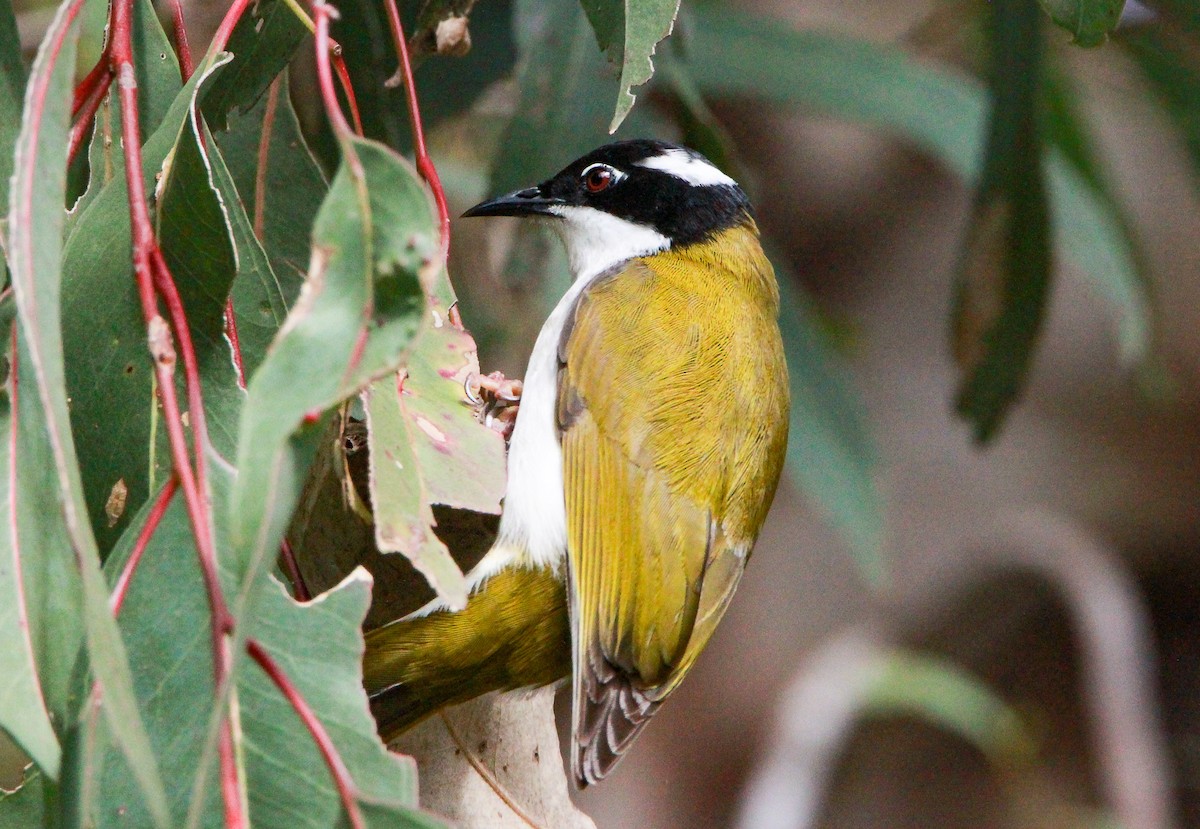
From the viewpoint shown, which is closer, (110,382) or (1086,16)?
(110,382)

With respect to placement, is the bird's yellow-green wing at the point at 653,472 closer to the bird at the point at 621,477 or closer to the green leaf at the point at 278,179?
the bird at the point at 621,477

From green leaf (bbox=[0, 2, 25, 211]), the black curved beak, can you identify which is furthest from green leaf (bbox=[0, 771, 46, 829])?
the black curved beak

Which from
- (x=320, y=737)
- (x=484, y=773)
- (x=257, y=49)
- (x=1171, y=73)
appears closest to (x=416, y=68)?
(x=257, y=49)

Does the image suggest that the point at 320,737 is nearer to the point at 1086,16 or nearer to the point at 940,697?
the point at 1086,16

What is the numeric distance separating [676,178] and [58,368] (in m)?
2.25

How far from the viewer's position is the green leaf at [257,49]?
243 cm

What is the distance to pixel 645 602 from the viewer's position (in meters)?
2.58

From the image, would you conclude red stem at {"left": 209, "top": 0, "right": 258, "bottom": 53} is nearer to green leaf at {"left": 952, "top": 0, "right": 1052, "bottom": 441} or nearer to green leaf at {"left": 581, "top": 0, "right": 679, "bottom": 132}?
green leaf at {"left": 581, "top": 0, "right": 679, "bottom": 132}

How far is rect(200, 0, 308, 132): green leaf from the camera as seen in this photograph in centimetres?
243

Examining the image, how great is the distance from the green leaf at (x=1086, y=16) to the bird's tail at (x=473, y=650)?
4.14 ft

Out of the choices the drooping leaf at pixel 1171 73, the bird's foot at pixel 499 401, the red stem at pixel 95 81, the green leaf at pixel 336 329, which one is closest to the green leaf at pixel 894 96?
the drooping leaf at pixel 1171 73

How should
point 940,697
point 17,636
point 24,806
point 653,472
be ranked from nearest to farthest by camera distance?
point 17,636
point 24,806
point 653,472
point 940,697

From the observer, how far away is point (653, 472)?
2736 millimetres

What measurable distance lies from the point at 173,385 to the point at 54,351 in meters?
0.15
